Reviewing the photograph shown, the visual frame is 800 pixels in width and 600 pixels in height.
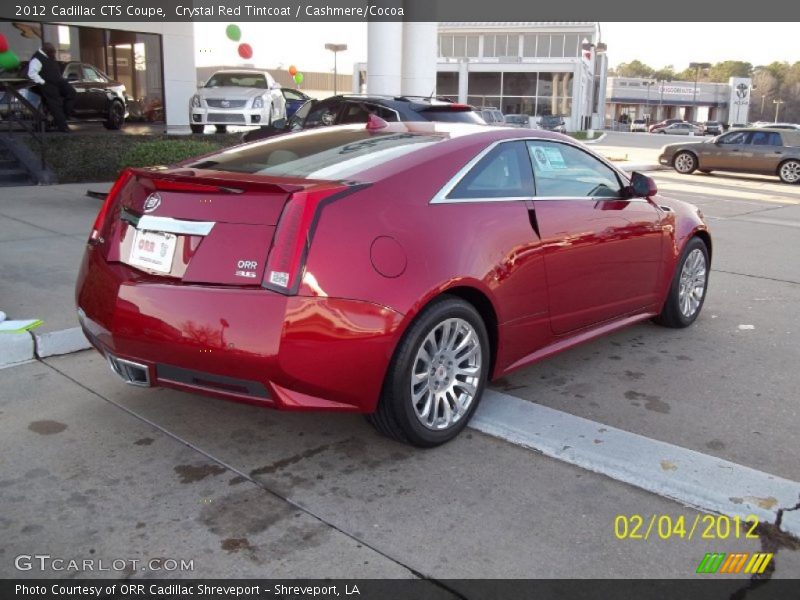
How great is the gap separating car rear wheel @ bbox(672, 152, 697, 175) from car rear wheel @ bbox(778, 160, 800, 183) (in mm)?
2464

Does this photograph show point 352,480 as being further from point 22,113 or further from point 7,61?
point 7,61

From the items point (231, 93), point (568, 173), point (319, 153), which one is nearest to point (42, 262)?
point (319, 153)

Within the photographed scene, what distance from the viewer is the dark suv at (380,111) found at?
1017 centimetres

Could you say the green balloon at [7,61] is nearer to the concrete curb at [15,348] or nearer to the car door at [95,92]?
the car door at [95,92]

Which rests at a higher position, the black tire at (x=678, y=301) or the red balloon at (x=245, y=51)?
the red balloon at (x=245, y=51)

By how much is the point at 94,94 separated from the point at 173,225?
15615 millimetres

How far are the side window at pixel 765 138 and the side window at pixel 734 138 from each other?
244mm

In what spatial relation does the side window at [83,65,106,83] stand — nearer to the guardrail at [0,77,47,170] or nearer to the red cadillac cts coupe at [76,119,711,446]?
the guardrail at [0,77,47,170]

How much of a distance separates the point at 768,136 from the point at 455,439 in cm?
2120

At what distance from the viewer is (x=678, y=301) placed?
5.92 meters

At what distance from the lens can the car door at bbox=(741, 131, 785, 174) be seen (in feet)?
70.8

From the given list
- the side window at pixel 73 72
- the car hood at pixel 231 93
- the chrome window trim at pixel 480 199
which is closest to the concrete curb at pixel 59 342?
the chrome window trim at pixel 480 199

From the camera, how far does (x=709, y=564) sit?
2.98 m

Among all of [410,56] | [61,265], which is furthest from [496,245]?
[410,56]
